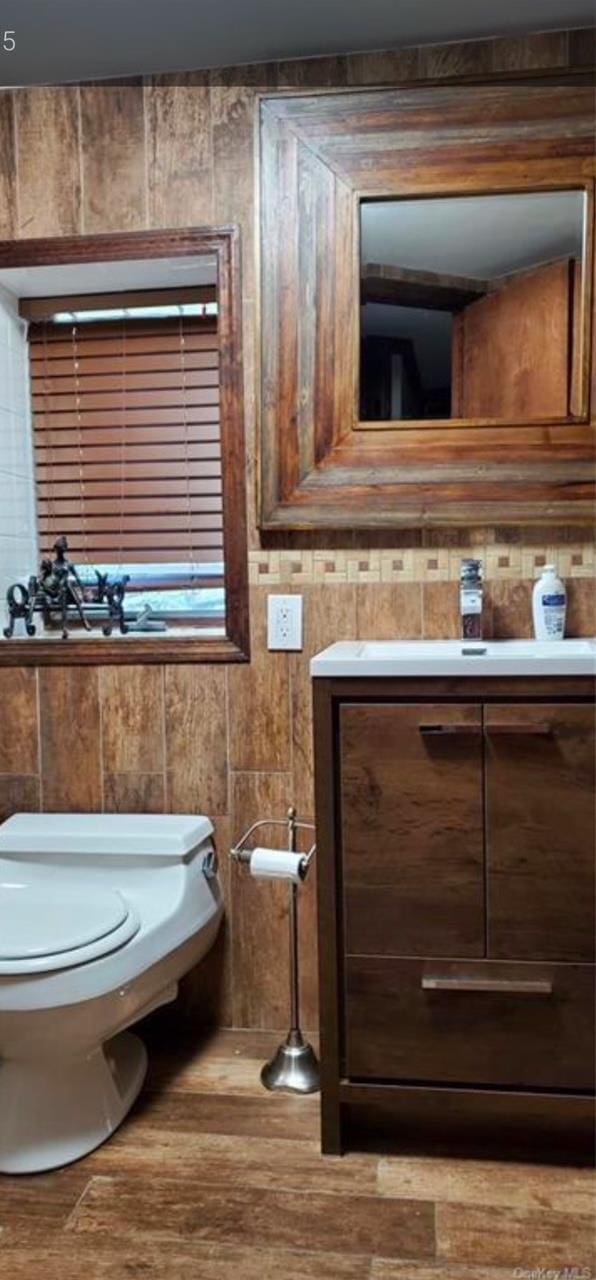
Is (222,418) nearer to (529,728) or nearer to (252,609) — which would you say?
(252,609)

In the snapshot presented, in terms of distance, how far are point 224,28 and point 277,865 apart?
5.67ft

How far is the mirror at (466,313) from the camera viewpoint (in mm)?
1739

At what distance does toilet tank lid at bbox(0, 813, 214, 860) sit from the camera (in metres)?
1.74

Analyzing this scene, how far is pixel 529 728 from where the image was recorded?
1.40 m

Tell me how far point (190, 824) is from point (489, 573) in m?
0.88

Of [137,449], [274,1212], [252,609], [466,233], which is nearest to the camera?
[274,1212]

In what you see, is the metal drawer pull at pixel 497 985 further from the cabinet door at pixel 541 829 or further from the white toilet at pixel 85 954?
the white toilet at pixel 85 954

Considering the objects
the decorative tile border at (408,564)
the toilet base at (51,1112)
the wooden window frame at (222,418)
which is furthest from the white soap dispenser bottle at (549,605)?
the toilet base at (51,1112)

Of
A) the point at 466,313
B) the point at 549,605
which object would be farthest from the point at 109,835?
the point at 466,313

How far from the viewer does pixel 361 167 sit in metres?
1.74

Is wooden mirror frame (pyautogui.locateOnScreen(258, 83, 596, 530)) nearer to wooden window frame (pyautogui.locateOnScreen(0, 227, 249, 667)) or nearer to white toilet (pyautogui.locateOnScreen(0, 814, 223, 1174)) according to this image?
wooden window frame (pyautogui.locateOnScreen(0, 227, 249, 667))

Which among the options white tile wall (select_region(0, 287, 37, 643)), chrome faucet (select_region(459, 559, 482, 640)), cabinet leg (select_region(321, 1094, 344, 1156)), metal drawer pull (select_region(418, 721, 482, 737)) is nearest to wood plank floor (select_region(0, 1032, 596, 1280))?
cabinet leg (select_region(321, 1094, 344, 1156))

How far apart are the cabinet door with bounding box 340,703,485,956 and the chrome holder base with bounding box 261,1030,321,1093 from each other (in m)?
0.45

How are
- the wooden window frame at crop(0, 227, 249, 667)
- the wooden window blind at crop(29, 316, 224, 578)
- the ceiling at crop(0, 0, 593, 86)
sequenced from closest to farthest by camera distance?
1. the ceiling at crop(0, 0, 593, 86)
2. the wooden window frame at crop(0, 227, 249, 667)
3. the wooden window blind at crop(29, 316, 224, 578)
